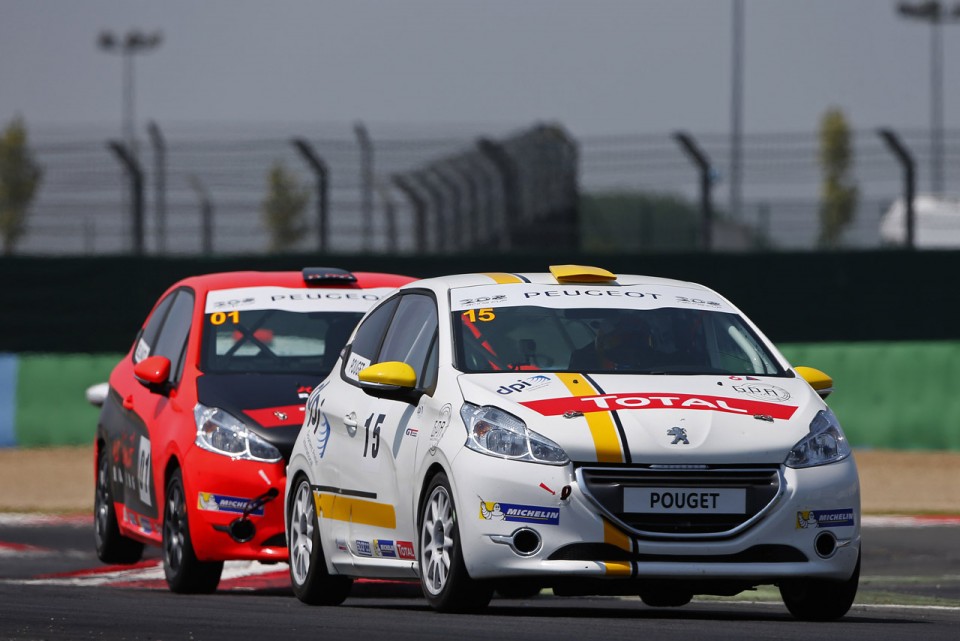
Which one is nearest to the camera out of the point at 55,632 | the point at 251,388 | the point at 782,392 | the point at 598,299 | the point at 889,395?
the point at 55,632

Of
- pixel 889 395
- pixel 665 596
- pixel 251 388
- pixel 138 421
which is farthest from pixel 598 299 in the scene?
pixel 889 395

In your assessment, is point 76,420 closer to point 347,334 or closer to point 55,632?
point 347,334

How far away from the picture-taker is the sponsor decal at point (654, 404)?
7.44 metres

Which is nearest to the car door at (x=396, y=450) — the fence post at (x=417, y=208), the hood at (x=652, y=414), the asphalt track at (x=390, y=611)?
the asphalt track at (x=390, y=611)

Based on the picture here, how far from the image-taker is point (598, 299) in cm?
853

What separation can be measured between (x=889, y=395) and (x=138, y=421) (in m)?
10.4

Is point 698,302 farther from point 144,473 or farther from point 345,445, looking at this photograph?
point 144,473

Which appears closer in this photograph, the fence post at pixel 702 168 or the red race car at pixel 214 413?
the red race car at pixel 214 413

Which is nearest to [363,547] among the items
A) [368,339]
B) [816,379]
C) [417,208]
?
[368,339]

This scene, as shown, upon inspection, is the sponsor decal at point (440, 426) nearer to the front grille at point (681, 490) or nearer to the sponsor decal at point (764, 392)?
the front grille at point (681, 490)

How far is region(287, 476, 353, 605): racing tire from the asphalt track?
119 mm

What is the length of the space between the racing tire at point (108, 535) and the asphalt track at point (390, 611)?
0.10 metres

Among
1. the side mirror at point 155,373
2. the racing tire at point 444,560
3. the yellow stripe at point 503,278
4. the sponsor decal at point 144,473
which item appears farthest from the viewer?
the sponsor decal at point 144,473

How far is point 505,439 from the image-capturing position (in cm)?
740
